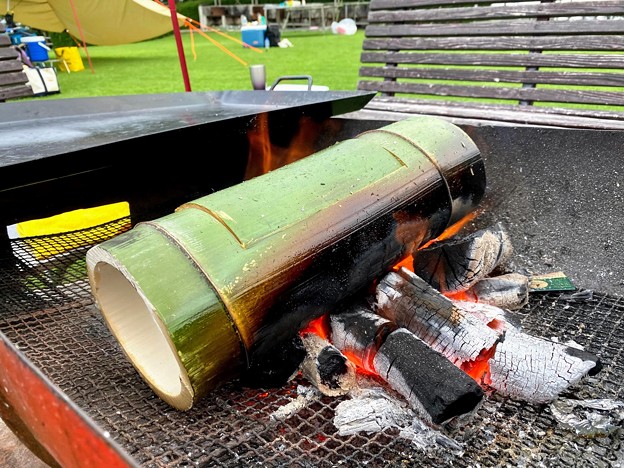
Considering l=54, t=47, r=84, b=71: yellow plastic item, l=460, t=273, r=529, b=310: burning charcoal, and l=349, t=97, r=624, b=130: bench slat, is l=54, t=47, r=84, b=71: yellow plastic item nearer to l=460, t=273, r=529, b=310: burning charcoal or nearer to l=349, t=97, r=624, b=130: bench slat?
l=349, t=97, r=624, b=130: bench slat

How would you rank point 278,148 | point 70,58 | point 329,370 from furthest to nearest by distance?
1. point 70,58
2. point 278,148
3. point 329,370

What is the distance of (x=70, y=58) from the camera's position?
10555mm

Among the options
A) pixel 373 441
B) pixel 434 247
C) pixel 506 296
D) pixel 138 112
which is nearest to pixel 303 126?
pixel 138 112

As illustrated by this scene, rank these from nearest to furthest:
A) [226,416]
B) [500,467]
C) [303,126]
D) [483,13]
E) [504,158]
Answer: [500,467] < [226,416] < [504,158] < [303,126] < [483,13]

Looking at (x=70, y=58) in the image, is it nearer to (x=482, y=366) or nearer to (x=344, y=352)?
(x=344, y=352)

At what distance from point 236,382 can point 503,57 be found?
120 inches

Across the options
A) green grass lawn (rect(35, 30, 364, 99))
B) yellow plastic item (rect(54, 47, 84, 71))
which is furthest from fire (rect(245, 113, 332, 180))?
yellow plastic item (rect(54, 47, 84, 71))

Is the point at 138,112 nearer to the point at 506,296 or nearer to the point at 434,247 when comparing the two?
the point at 434,247

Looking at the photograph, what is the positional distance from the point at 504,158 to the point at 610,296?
78 centimetres

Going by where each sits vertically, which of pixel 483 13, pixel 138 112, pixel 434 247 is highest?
pixel 483 13

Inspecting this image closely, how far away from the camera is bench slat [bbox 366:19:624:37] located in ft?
9.80

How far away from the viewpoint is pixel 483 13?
138 inches

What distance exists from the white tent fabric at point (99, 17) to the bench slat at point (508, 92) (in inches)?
265

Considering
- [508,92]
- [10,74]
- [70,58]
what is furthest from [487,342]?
[70,58]
